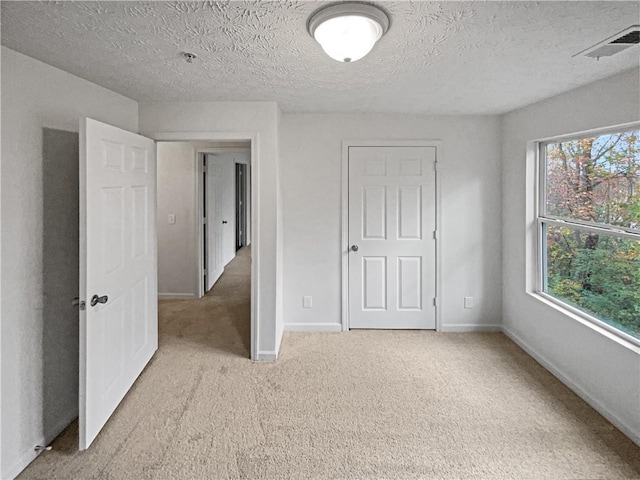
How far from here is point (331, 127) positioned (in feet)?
13.3

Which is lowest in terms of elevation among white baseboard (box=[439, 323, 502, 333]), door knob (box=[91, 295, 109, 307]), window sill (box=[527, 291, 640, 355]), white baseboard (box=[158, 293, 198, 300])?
white baseboard (box=[439, 323, 502, 333])

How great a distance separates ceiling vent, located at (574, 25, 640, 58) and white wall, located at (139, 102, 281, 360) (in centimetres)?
221

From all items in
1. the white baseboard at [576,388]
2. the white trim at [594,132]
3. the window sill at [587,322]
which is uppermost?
the white trim at [594,132]

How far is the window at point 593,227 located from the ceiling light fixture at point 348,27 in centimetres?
191

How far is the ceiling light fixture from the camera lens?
5.32ft

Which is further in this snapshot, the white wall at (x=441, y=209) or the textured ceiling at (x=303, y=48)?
the white wall at (x=441, y=209)

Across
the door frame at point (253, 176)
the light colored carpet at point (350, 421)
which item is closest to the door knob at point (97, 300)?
the light colored carpet at point (350, 421)

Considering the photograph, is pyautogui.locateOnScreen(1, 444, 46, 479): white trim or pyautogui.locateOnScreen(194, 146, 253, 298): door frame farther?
pyautogui.locateOnScreen(194, 146, 253, 298): door frame

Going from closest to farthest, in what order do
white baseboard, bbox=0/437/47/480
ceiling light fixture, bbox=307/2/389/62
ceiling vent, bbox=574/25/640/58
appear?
ceiling light fixture, bbox=307/2/389/62
ceiling vent, bbox=574/25/640/58
white baseboard, bbox=0/437/47/480

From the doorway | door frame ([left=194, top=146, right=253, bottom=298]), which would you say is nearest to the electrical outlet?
the doorway

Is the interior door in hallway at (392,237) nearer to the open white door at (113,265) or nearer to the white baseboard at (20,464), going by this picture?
the open white door at (113,265)

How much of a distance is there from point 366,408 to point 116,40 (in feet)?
8.44

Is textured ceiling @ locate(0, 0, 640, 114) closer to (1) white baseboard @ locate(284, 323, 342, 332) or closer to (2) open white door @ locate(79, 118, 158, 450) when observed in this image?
(2) open white door @ locate(79, 118, 158, 450)

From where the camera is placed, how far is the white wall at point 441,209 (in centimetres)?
406
